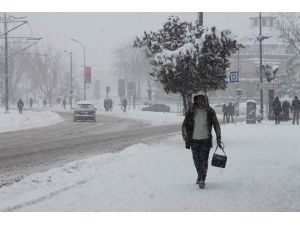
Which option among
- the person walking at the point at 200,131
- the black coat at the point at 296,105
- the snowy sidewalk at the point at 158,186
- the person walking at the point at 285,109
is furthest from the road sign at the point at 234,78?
the person walking at the point at 200,131

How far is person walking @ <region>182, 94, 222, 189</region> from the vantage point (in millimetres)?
9820

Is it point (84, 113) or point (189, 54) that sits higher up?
point (189, 54)

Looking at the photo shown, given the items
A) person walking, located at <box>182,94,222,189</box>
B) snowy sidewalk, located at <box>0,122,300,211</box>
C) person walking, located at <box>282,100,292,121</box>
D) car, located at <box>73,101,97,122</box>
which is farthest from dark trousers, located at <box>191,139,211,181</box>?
car, located at <box>73,101,97,122</box>

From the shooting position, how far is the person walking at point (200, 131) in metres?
9.82

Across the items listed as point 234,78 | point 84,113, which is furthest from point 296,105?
point 84,113

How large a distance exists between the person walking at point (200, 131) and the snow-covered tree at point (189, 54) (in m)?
7.79

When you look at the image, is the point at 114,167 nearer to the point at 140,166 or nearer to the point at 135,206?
the point at 140,166

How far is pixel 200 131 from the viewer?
9836mm

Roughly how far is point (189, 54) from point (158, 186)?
808 centimetres

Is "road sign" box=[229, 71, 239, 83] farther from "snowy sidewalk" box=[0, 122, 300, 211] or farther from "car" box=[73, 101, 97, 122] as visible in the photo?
"car" box=[73, 101, 97, 122]

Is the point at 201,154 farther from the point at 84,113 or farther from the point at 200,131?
the point at 84,113

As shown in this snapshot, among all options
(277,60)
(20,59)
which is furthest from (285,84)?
(20,59)

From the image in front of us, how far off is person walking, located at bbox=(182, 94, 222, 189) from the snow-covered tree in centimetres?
779

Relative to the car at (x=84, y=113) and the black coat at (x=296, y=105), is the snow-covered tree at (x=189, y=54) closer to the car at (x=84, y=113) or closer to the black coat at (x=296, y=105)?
the black coat at (x=296, y=105)
